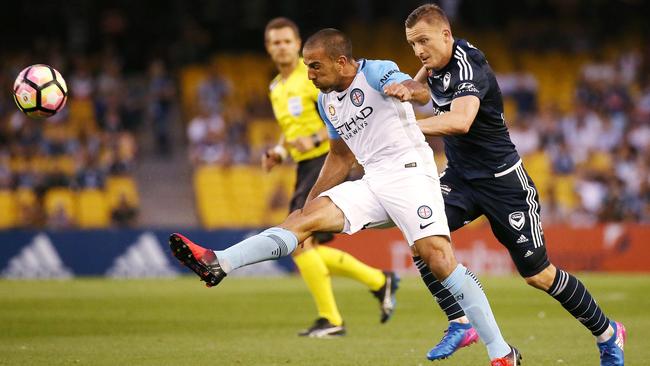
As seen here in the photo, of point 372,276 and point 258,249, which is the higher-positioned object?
point 258,249

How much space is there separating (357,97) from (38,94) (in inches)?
134

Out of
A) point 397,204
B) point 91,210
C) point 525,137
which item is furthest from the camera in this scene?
point 525,137

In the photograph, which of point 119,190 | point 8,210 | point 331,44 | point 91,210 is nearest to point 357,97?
point 331,44

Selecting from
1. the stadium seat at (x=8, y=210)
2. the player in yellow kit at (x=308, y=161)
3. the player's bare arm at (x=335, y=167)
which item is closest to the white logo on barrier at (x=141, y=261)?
the stadium seat at (x=8, y=210)

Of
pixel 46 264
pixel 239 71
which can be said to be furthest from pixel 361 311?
pixel 239 71

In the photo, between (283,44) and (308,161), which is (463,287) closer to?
(308,161)

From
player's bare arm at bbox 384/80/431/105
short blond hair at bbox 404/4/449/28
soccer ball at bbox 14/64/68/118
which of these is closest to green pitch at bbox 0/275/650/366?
soccer ball at bbox 14/64/68/118

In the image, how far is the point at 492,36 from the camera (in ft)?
92.8

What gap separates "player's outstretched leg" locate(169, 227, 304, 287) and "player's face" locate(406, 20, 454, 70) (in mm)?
1667

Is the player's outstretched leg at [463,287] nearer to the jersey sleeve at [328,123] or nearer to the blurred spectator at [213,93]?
the jersey sleeve at [328,123]

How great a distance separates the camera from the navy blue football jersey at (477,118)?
24.5 ft

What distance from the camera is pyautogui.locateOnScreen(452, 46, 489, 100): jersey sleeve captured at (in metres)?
7.29

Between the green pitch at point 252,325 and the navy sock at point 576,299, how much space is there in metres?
0.59

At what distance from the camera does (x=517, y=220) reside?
25.0 ft
